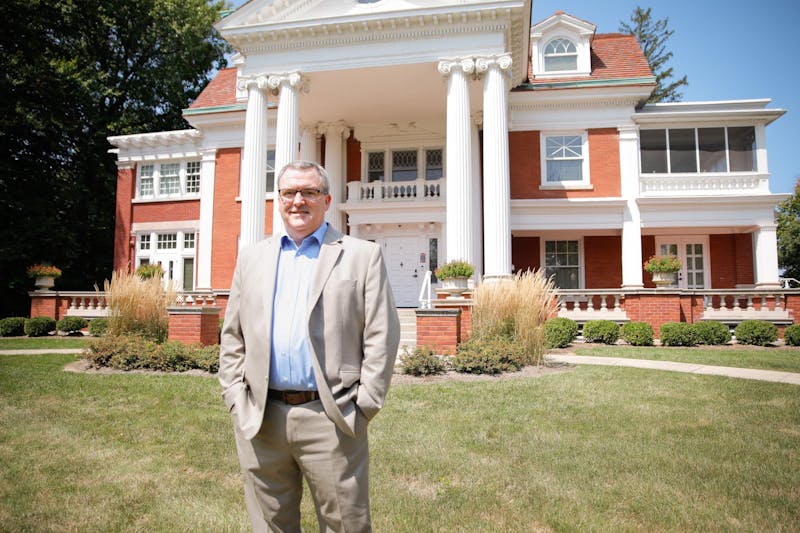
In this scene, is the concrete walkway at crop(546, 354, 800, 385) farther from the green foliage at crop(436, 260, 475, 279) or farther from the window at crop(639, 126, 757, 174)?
the window at crop(639, 126, 757, 174)

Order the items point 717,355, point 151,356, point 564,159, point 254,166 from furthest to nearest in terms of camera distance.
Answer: point 564,159 → point 254,166 → point 717,355 → point 151,356

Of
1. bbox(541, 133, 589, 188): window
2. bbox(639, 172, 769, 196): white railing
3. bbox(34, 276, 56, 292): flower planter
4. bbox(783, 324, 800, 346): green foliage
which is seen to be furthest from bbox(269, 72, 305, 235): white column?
bbox(783, 324, 800, 346): green foliage

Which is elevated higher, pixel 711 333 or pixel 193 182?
pixel 193 182

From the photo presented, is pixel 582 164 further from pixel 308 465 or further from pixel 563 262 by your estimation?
pixel 308 465

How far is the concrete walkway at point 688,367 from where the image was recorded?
7457 millimetres

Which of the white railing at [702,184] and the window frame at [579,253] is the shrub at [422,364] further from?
the white railing at [702,184]

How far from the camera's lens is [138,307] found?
1009cm

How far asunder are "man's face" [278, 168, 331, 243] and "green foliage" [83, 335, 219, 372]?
691 centimetres

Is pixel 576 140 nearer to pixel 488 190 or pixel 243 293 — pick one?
pixel 488 190

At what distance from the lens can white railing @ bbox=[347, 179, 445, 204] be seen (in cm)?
1686

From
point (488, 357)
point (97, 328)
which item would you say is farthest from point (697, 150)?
point (97, 328)

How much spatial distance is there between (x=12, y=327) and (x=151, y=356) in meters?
9.68

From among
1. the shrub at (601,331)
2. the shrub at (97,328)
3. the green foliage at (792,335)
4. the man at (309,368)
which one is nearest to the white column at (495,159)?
the shrub at (601,331)

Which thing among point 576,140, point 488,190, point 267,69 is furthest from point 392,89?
point 576,140
